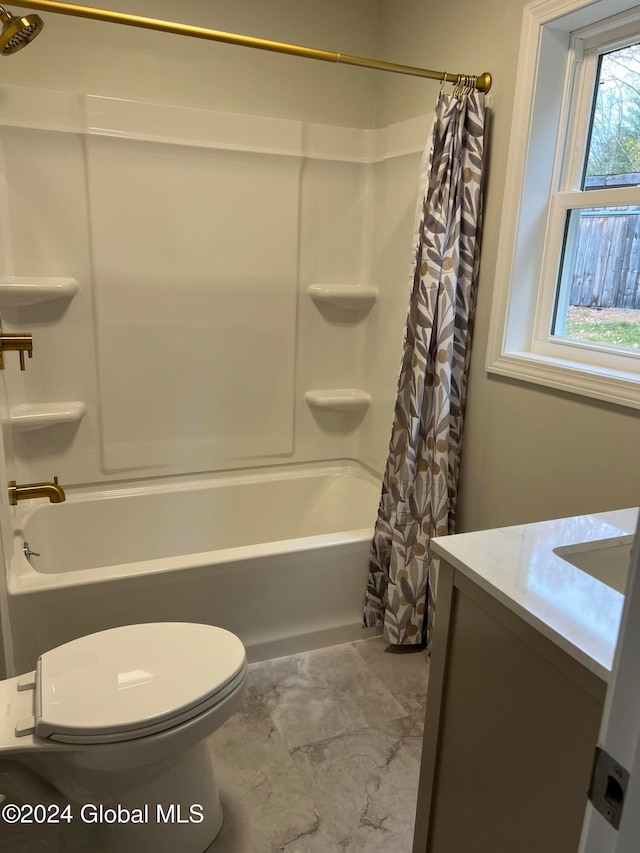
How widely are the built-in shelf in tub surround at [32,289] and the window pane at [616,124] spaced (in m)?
1.80

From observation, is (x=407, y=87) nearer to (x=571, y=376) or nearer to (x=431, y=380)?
(x=431, y=380)

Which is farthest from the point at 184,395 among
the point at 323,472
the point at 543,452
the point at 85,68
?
the point at 543,452

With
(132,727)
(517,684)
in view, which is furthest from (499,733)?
(132,727)

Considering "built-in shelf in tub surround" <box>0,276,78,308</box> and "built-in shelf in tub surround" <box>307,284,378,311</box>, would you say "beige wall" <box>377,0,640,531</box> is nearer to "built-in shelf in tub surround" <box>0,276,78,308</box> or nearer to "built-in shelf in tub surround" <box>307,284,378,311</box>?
"built-in shelf in tub surround" <box>307,284,378,311</box>

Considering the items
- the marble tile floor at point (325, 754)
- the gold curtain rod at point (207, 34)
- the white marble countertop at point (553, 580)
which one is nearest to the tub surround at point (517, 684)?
the white marble countertop at point (553, 580)

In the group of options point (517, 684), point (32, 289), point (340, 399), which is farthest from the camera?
point (340, 399)

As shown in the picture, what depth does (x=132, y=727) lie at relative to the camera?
1.26 meters

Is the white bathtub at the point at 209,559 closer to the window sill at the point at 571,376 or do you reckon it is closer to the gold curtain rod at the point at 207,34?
the window sill at the point at 571,376

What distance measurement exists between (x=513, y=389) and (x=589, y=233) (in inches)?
20.2

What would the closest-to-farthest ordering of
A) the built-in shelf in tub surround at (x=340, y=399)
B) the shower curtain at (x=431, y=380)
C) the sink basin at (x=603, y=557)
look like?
the sink basin at (x=603, y=557) < the shower curtain at (x=431, y=380) < the built-in shelf in tub surround at (x=340, y=399)

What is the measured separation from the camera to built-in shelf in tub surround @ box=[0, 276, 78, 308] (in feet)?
7.30

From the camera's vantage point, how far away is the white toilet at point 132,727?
1.25 metres

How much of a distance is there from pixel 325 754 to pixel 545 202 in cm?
177

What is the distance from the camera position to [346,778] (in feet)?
5.60
